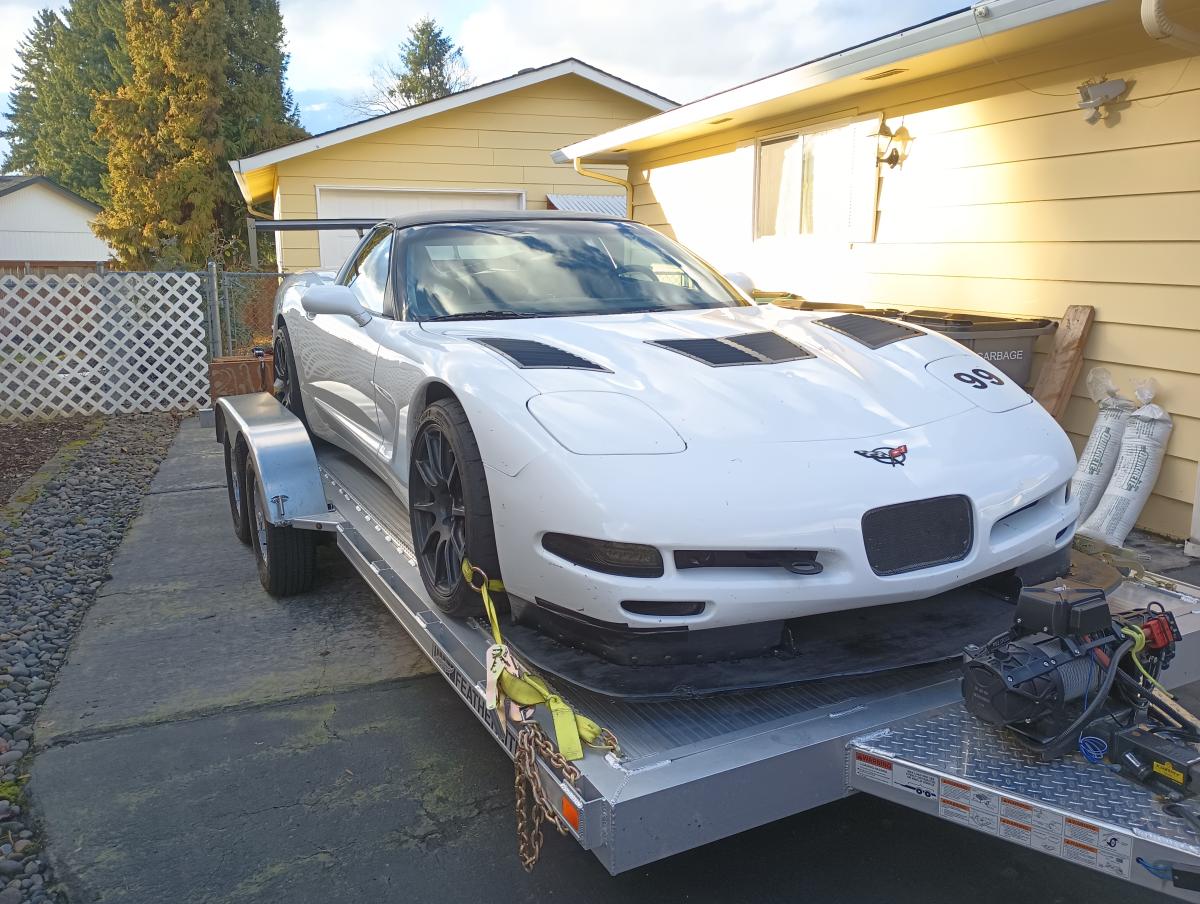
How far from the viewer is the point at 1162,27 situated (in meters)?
4.59

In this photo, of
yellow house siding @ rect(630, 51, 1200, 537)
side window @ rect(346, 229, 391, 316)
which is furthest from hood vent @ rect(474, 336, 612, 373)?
yellow house siding @ rect(630, 51, 1200, 537)

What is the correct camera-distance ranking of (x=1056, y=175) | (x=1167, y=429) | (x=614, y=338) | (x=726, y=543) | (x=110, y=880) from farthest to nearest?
(x=1056, y=175) < (x=1167, y=429) < (x=614, y=338) < (x=110, y=880) < (x=726, y=543)

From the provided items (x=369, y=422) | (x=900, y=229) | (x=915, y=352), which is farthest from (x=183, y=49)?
(x=915, y=352)

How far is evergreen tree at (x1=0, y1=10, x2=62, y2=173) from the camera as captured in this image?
49406mm

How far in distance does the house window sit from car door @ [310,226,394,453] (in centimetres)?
427

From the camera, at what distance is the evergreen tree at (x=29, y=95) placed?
162 feet

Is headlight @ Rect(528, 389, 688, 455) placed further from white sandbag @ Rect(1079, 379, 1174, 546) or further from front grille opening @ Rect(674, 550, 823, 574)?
white sandbag @ Rect(1079, 379, 1174, 546)

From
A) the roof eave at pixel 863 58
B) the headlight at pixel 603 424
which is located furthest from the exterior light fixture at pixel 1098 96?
the headlight at pixel 603 424

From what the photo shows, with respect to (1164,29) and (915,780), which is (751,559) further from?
(1164,29)

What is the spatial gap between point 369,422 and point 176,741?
1.42m

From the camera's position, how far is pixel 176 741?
3297 mm

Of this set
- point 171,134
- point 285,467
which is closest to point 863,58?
point 285,467

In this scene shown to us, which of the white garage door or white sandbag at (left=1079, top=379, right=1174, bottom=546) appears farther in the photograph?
the white garage door

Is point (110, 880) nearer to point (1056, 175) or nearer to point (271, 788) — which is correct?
point (271, 788)
